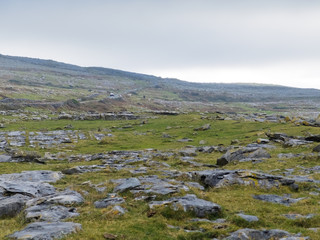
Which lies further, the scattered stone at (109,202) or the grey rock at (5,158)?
the grey rock at (5,158)

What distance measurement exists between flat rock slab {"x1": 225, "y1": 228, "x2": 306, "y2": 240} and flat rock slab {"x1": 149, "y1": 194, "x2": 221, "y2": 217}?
351cm

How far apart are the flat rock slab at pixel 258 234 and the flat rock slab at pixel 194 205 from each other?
11.5 feet

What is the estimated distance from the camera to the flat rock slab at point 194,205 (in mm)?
18688

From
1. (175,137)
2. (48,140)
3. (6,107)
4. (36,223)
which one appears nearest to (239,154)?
(36,223)

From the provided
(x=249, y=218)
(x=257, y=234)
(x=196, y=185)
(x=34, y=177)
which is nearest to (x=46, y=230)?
(x=257, y=234)

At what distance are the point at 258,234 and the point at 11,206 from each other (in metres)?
16.1

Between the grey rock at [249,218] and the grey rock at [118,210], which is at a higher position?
the grey rock at [249,218]

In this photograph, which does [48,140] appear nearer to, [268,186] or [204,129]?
[204,129]

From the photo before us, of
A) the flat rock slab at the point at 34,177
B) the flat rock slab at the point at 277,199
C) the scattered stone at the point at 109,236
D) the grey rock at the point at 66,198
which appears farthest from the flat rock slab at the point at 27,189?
the flat rock slab at the point at 277,199

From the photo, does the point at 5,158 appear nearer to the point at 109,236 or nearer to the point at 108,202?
the point at 108,202

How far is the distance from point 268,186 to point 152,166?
16597mm

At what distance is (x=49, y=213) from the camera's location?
18.2 metres

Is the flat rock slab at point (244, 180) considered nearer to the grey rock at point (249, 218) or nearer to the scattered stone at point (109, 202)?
the grey rock at point (249, 218)

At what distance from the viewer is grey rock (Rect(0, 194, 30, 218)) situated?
19.3 m
